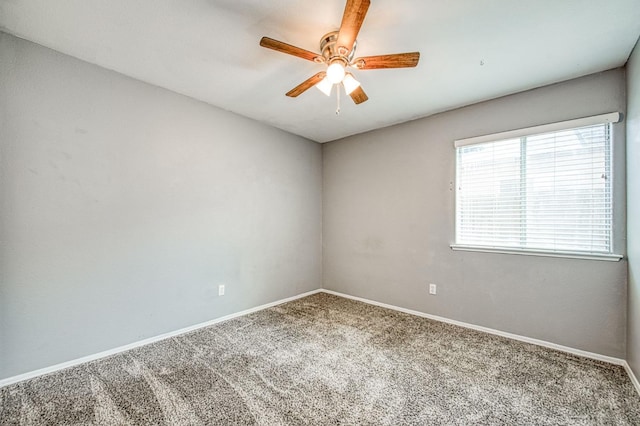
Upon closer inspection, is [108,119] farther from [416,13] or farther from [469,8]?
[469,8]

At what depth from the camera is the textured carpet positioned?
165 cm

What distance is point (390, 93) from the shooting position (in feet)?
9.07

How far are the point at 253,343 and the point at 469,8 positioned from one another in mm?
3073

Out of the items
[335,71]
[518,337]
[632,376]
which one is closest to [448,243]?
[518,337]

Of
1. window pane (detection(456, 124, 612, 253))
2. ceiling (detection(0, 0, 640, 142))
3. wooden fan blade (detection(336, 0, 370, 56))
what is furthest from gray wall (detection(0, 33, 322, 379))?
window pane (detection(456, 124, 612, 253))

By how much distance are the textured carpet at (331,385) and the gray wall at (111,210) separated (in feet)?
1.19

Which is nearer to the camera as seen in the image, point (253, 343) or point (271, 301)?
point (253, 343)

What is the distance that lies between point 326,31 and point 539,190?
7.94ft

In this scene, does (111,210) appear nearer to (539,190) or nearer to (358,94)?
(358,94)

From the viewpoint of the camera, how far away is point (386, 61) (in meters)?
1.80

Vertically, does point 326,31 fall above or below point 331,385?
above

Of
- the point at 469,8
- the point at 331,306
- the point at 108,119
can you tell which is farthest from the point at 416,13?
the point at 331,306

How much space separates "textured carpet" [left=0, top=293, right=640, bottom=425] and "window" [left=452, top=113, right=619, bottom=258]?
1.01m

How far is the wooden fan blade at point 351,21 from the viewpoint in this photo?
1373 millimetres
